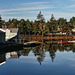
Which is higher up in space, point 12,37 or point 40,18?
point 40,18

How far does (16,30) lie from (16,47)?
2660cm

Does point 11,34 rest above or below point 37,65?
above

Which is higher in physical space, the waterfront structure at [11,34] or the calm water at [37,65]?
the waterfront structure at [11,34]

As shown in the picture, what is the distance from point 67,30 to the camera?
517 ft

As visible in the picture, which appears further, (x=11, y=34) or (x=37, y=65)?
(x=11, y=34)

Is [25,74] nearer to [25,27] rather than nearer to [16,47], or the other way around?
[16,47]

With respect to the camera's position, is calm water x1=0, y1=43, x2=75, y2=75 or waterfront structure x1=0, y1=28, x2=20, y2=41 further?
waterfront structure x1=0, y1=28, x2=20, y2=41

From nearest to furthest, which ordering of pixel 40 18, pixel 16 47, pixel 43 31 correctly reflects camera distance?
pixel 16 47 → pixel 43 31 → pixel 40 18

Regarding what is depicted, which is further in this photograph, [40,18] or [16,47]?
[40,18]

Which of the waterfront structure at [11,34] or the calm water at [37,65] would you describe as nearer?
the calm water at [37,65]

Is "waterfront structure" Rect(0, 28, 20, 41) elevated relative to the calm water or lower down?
elevated

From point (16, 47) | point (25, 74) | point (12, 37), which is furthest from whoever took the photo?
point (12, 37)

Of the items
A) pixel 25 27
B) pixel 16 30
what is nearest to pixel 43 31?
pixel 25 27

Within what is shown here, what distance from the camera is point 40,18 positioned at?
548ft
